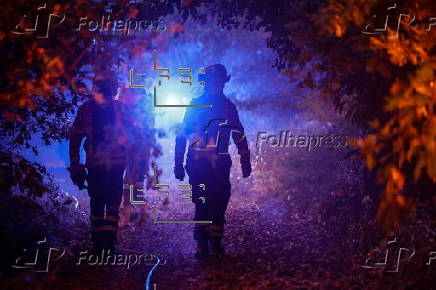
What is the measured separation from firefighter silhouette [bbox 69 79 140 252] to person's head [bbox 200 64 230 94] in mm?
1380

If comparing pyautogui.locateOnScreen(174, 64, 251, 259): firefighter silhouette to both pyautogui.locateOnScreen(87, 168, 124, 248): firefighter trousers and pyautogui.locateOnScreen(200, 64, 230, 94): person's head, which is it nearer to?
pyautogui.locateOnScreen(200, 64, 230, 94): person's head

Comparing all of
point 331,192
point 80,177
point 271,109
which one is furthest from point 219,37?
point 80,177

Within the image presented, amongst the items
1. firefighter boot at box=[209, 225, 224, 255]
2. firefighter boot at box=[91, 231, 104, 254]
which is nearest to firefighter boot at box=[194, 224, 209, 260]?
firefighter boot at box=[209, 225, 224, 255]

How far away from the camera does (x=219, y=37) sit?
20297 millimetres

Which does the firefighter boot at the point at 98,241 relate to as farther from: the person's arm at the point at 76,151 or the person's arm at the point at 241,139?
the person's arm at the point at 241,139

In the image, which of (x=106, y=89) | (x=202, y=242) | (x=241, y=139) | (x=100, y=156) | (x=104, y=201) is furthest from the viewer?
(x=241, y=139)

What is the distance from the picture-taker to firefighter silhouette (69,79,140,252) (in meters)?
6.04

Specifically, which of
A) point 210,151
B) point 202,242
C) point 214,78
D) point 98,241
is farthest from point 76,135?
point 202,242

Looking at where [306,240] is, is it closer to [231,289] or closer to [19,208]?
[231,289]

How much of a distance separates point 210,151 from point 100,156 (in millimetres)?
1713

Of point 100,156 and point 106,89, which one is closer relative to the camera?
point 106,89

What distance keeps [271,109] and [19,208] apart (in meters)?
12.3

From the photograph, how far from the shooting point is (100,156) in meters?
6.08

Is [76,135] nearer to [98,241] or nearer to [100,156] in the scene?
[100,156]
